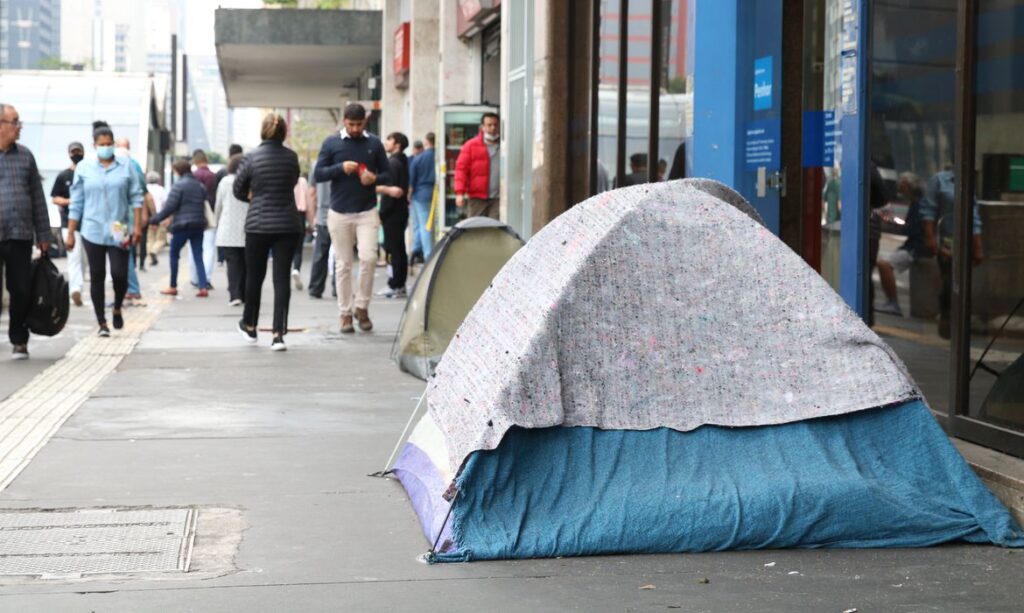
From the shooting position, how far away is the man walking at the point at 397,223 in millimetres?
17875

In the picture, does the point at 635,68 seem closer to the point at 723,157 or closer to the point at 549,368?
the point at 723,157

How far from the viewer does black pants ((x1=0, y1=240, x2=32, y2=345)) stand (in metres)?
11.5

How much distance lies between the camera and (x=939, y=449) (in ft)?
19.6

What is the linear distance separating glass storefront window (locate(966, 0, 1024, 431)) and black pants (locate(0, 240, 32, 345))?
725 centimetres

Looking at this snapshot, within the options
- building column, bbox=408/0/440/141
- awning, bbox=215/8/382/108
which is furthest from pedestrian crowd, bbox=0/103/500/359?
awning, bbox=215/8/382/108

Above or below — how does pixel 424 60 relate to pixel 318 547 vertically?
above

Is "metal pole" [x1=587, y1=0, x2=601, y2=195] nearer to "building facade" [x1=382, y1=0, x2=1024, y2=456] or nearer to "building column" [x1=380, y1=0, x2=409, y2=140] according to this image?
"building facade" [x1=382, y1=0, x2=1024, y2=456]

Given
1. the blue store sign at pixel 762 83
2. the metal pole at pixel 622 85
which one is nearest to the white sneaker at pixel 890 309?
the blue store sign at pixel 762 83

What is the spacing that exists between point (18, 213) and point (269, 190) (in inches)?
77.1

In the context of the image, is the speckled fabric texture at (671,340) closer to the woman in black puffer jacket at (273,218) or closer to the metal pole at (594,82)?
the woman in black puffer jacket at (273,218)

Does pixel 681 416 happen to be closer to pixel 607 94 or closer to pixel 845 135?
pixel 845 135

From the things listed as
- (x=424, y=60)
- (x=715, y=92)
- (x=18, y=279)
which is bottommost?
(x=18, y=279)

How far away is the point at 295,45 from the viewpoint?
96.5 feet

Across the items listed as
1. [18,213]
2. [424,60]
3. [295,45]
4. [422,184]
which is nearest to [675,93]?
[18,213]
